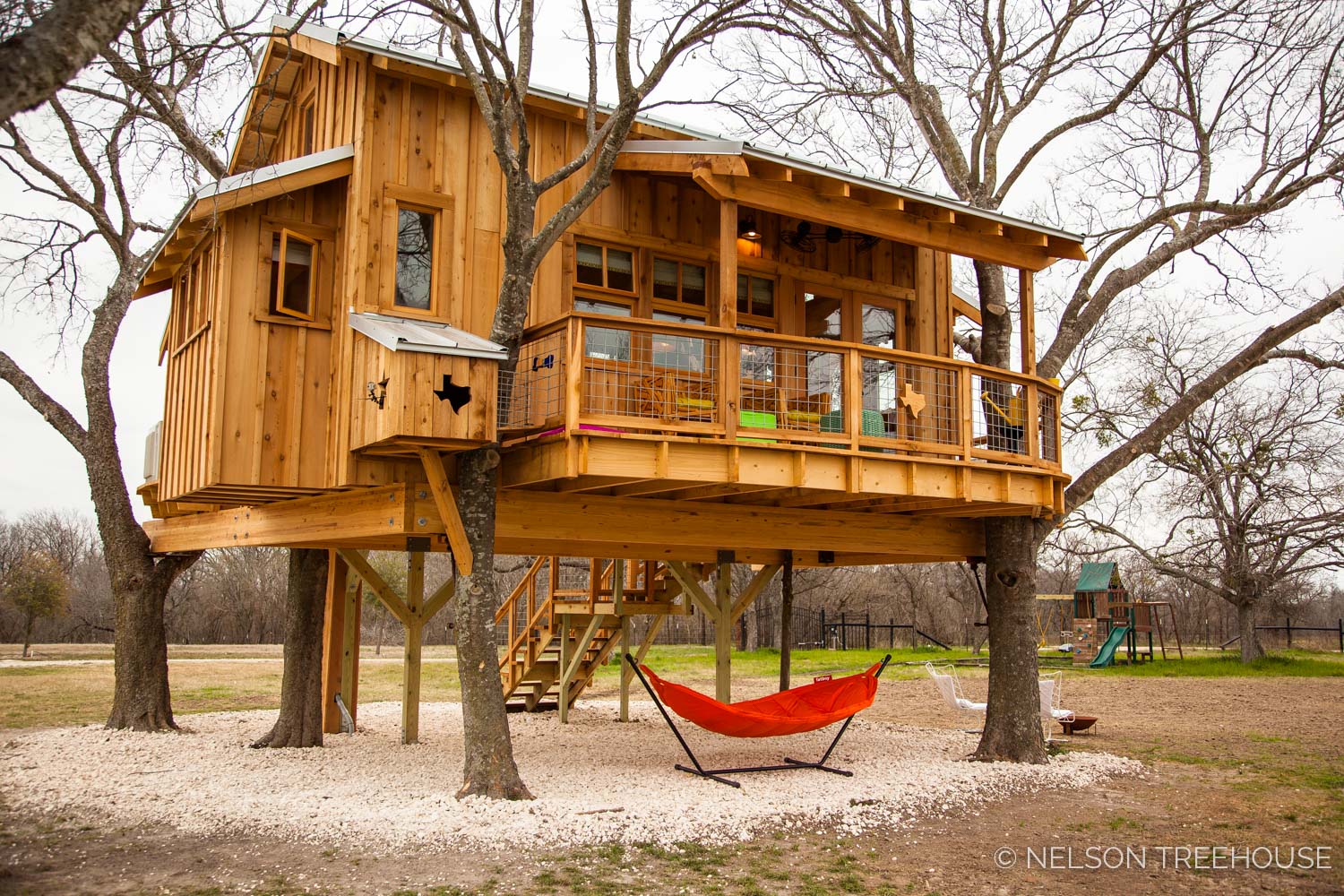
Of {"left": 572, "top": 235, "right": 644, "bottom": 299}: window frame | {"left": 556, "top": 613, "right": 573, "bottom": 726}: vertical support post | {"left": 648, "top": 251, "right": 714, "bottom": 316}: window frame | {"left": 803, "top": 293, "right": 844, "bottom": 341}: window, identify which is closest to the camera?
{"left": 572, "top": 235, "right": 644, "bottom": 299}: window frame

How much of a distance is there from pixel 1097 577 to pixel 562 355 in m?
24.5

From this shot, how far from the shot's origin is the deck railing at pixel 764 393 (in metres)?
9.30

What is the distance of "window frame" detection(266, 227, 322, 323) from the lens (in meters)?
10.1

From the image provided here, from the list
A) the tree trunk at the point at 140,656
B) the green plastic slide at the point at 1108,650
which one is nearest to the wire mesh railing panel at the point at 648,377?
the tree trunk at the point at 140,656

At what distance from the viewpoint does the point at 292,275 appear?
10.4 metres

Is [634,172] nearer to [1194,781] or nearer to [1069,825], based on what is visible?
[1069,825]

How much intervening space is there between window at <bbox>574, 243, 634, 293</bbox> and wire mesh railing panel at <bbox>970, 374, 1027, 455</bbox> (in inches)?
154

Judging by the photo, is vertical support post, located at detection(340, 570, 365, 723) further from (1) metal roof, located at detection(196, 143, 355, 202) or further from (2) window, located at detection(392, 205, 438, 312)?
(1) metal roof, located at detection(196, 143, 355, 202)

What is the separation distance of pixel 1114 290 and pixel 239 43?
421 inches

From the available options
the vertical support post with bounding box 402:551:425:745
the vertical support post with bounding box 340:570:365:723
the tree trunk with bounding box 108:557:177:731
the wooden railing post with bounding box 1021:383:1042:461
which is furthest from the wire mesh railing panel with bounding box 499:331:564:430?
the tree trunk with bounding box 108:557:177:731

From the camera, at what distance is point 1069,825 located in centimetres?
934

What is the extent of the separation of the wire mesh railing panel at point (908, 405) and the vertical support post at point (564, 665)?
21.8ft

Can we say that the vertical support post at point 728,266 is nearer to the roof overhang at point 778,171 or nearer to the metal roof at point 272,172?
the roof overhang at point 778,171

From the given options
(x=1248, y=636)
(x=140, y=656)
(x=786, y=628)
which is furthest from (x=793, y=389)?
(x=1248, y=636)
